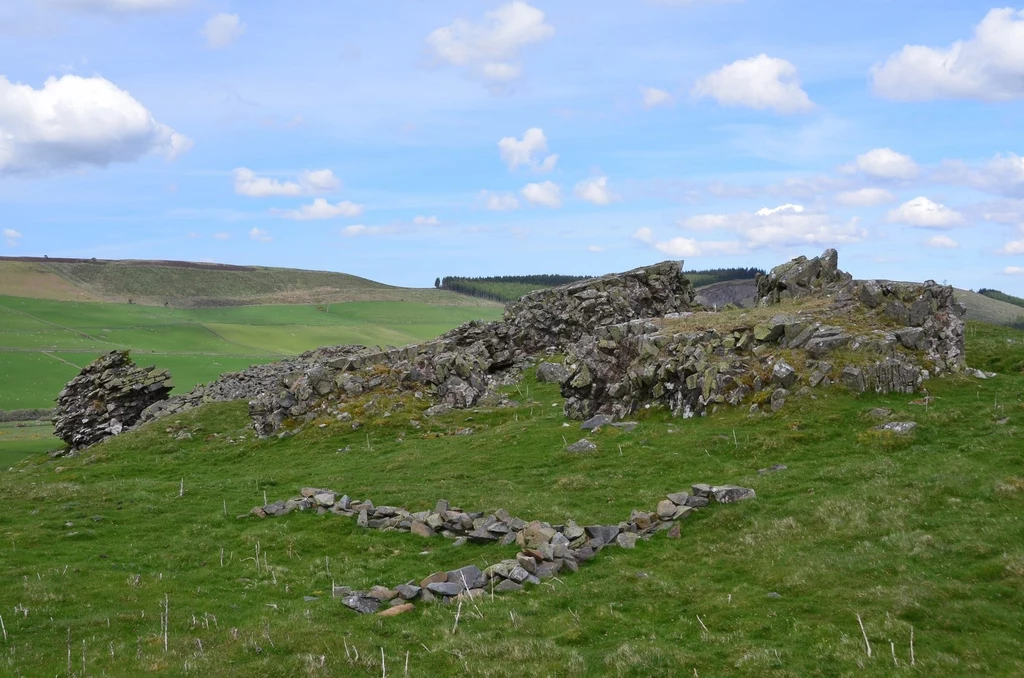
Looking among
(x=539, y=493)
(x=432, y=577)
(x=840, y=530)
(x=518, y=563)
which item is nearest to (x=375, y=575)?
(x=432, y=577)

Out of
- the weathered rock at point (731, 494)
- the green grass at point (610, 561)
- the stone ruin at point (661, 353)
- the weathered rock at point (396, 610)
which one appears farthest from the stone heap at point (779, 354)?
the weathered rock at point (396, 610)

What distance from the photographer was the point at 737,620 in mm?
19078

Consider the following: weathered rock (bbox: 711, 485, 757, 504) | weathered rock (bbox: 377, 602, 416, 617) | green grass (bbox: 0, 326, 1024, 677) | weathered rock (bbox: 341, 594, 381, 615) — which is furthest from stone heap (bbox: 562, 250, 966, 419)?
weathered rock (bbox: 341, 594, 381, 615)

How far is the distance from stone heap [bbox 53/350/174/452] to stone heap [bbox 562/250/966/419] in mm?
49436

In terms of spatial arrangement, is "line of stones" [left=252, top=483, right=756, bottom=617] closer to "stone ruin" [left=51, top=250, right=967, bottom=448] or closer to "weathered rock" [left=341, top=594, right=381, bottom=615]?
"weathered rock" [left=341, top=594, right=381, bottom=615]

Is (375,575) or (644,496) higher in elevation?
(644,496)

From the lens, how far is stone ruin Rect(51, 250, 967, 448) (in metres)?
41.6

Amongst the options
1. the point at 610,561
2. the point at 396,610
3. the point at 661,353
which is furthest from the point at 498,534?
the point at 661,353

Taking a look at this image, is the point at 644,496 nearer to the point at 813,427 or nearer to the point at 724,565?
the point at 724,565

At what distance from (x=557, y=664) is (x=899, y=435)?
22.3 metres

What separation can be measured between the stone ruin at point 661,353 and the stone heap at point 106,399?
1.00ft

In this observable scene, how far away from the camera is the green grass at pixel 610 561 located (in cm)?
1784

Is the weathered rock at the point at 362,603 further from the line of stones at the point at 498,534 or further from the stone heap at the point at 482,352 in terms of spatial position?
the stone heap at the point at 482,352

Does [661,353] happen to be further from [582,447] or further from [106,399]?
[106,399]
